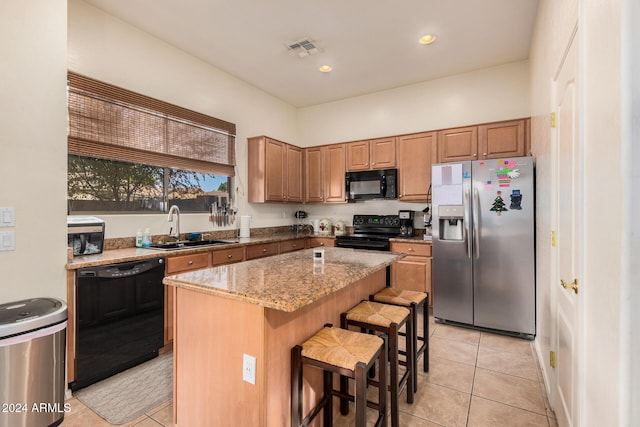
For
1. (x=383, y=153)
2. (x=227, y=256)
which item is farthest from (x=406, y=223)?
(x=227, y=256)

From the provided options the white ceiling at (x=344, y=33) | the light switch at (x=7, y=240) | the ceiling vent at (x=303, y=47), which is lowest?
the light switch at (x=7, y=240)

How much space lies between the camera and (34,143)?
1966 millimetres

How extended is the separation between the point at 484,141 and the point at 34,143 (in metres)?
4.33

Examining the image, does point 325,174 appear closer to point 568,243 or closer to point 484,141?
point 484,141

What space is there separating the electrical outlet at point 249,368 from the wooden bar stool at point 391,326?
0.69 metres

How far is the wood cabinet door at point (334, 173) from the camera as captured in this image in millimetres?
4820

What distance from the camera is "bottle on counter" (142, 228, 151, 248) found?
309cm

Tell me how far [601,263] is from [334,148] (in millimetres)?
4112

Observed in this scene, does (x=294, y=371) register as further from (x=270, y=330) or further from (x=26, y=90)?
(x=26, y=90)

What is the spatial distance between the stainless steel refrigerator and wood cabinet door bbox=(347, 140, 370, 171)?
1.29 meters

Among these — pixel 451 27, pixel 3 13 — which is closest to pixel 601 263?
pixel 451 27

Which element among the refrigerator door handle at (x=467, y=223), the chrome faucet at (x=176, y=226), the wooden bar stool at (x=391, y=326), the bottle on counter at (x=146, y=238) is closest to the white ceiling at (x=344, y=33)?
the refrigerator door handle at (x=467, y=223)

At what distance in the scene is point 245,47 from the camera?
3465 millimetres

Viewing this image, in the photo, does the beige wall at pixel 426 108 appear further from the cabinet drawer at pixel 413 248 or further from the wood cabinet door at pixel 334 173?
the cabinet drawer at pixel 413 248
